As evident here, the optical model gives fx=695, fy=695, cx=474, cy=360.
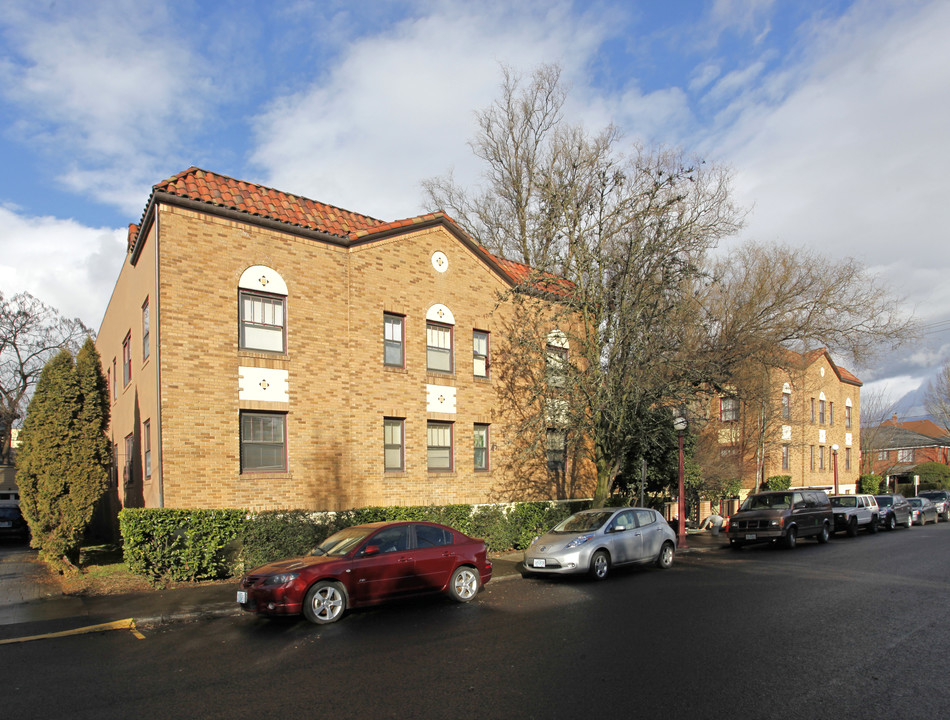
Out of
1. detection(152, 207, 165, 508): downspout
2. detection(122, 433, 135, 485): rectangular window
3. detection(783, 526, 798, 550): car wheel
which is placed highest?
detection(152, 207, 165, 508): downspout

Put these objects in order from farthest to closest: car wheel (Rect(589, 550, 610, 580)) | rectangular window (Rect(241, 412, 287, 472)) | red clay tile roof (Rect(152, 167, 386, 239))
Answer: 1. rectangular window (Rect(241, 412, 287, 472))
2. red clay tile roof (Rect(152, 167, 386, 239))
3. car wheel (Rect(589, 550, 610, 580))

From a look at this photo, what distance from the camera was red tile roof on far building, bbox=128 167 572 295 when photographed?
14734 millimetres

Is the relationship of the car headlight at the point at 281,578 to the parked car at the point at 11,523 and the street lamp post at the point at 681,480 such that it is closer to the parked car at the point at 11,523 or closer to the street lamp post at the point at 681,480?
the street lamp post at the point at 681,480

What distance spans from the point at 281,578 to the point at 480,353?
37.0 ft

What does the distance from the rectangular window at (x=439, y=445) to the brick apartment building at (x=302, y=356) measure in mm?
42

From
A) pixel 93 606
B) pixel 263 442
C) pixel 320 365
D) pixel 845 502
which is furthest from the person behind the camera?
pixel 845 502

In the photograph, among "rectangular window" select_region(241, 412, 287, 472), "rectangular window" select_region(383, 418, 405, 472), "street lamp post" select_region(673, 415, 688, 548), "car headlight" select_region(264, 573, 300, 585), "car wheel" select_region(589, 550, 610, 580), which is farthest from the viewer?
"street lamp post" select_region(673, 415, 688, 548)

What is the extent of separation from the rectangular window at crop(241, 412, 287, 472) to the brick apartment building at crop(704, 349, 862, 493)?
52.6ft

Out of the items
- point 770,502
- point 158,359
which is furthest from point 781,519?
point 158,359

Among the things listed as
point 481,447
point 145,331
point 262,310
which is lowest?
point 481,447

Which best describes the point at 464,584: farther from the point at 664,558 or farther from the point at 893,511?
the point at 893,511

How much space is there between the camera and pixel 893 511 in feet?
92.1

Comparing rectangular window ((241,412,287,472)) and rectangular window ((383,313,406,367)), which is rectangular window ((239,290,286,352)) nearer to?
rectangular window ((241,412,287,472))

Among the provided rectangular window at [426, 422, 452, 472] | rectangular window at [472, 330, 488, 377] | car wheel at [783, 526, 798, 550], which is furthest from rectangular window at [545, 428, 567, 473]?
car wheel at [783, 526, 798, 550]
